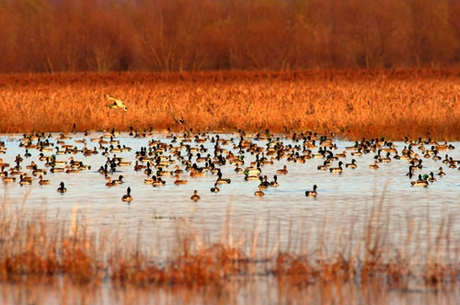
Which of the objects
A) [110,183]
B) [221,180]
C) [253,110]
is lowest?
[110,183]

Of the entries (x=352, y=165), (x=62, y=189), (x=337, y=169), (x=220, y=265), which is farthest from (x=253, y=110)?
(x=220, y=265)

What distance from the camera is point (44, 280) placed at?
33.5ft

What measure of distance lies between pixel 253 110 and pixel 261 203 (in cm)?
1505

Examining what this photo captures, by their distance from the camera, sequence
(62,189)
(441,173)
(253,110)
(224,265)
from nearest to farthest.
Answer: (224,265), (62,189), (441,173), (253,110)

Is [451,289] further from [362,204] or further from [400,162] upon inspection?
[400,162]

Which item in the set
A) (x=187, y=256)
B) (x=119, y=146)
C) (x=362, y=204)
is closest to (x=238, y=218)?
(x=362, y=204)

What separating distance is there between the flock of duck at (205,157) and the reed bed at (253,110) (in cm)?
106

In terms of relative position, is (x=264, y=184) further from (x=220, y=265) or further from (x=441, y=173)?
(x=220, y=265)

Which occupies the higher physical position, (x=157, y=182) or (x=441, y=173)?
(x=441, y=173)

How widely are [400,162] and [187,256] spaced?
12.9 m

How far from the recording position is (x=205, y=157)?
2305cm

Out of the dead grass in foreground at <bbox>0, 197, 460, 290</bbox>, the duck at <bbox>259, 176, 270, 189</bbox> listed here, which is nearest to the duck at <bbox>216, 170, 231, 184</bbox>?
the duck at <bbox>259, 176, 270, 189</bbox>

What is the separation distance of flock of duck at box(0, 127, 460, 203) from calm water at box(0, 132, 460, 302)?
0.17 m

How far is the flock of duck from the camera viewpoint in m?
19.4
